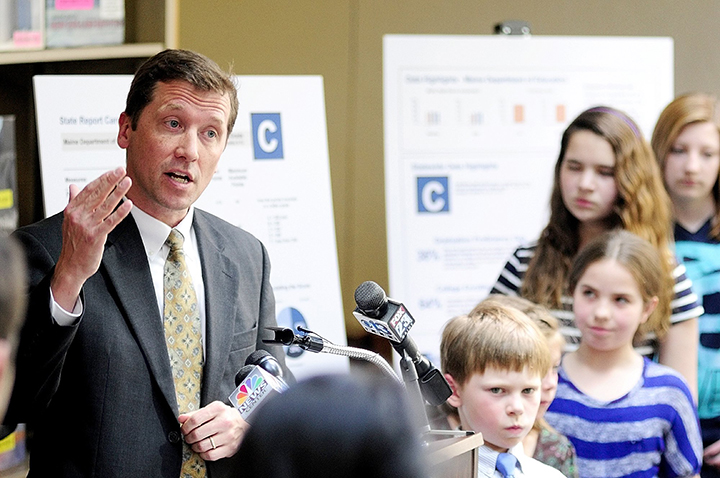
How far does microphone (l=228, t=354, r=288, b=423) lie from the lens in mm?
1619

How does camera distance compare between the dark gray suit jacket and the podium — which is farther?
the dark gray suit jacket

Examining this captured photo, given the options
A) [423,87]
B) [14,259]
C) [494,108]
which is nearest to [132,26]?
[423,87]

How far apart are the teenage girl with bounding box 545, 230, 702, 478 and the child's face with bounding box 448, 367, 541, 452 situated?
0.52m

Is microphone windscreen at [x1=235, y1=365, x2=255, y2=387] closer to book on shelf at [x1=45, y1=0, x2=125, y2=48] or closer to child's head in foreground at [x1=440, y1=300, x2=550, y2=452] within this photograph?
child's head in foreground at [x1=440, y1=300, x2=550, y2=452]

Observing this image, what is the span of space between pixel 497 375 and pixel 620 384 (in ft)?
2.22

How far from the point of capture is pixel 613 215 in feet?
9.50

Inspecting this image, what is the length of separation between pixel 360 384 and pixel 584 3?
4715 mm

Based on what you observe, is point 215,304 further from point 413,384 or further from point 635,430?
point 635,430

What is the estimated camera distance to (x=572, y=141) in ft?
9.53

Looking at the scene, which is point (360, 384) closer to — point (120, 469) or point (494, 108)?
point (120, 469)

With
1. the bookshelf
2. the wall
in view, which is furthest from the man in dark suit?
the wall

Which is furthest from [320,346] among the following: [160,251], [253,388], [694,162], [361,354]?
[694,162]

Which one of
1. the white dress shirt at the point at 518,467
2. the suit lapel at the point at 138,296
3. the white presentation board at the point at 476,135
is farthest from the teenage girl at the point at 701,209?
the suit lapel at the point at 138,296

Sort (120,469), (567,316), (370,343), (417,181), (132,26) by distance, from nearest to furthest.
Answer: (120,469) → (567,316) → (132,26) → (417,181) → (370,343)
